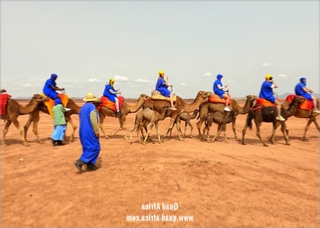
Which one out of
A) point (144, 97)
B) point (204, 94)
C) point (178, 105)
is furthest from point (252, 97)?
point (144, 97)

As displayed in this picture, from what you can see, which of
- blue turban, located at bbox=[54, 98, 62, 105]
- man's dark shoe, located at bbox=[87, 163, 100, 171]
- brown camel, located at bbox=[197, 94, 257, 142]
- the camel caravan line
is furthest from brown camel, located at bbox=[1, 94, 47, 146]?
brown camel, located at bbox=[197, 94, 257, 142]

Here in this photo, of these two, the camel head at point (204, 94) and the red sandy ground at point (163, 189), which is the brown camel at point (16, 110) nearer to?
the red sandy ground at point (163, 189)

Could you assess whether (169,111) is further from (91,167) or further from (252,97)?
(91,167)

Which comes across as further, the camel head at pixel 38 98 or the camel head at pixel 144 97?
the camel head at pixel 144 97

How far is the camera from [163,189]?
5242 millimetres

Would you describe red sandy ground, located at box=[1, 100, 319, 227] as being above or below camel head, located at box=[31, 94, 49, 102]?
below

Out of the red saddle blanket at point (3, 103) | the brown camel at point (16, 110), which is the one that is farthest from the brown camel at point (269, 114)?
the red saddle blanket at point (3, 103)

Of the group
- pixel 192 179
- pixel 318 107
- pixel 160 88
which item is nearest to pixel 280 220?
pixel 192 179

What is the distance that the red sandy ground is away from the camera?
4.15 meters

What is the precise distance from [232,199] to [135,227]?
2.20 m

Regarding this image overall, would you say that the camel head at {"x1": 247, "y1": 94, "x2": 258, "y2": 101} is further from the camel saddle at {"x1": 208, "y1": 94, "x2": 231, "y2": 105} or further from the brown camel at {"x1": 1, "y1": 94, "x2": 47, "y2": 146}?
the brown camel at {"x1": 1, "y1": 94, "x2": 47, "y2": 146}

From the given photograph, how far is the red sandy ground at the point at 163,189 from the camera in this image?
4148mm

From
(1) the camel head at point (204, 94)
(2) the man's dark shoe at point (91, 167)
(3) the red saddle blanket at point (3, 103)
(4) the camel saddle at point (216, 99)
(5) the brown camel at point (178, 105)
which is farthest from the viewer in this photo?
(1) the camel head at point (204, 94)

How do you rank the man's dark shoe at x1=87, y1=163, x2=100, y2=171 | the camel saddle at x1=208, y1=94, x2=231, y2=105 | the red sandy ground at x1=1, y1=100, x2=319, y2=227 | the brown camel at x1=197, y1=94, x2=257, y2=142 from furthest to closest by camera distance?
the camel saddle at x1=208, y1=94, x2=231, y2=105
the brown camel at x1=197, y1=94, x2=257, y2=142
the man's dark shoe at x1=87, y1=163, x2=100, y2=171
the red sandy ground at x1=1, y1=100, x2=319, y2=227
